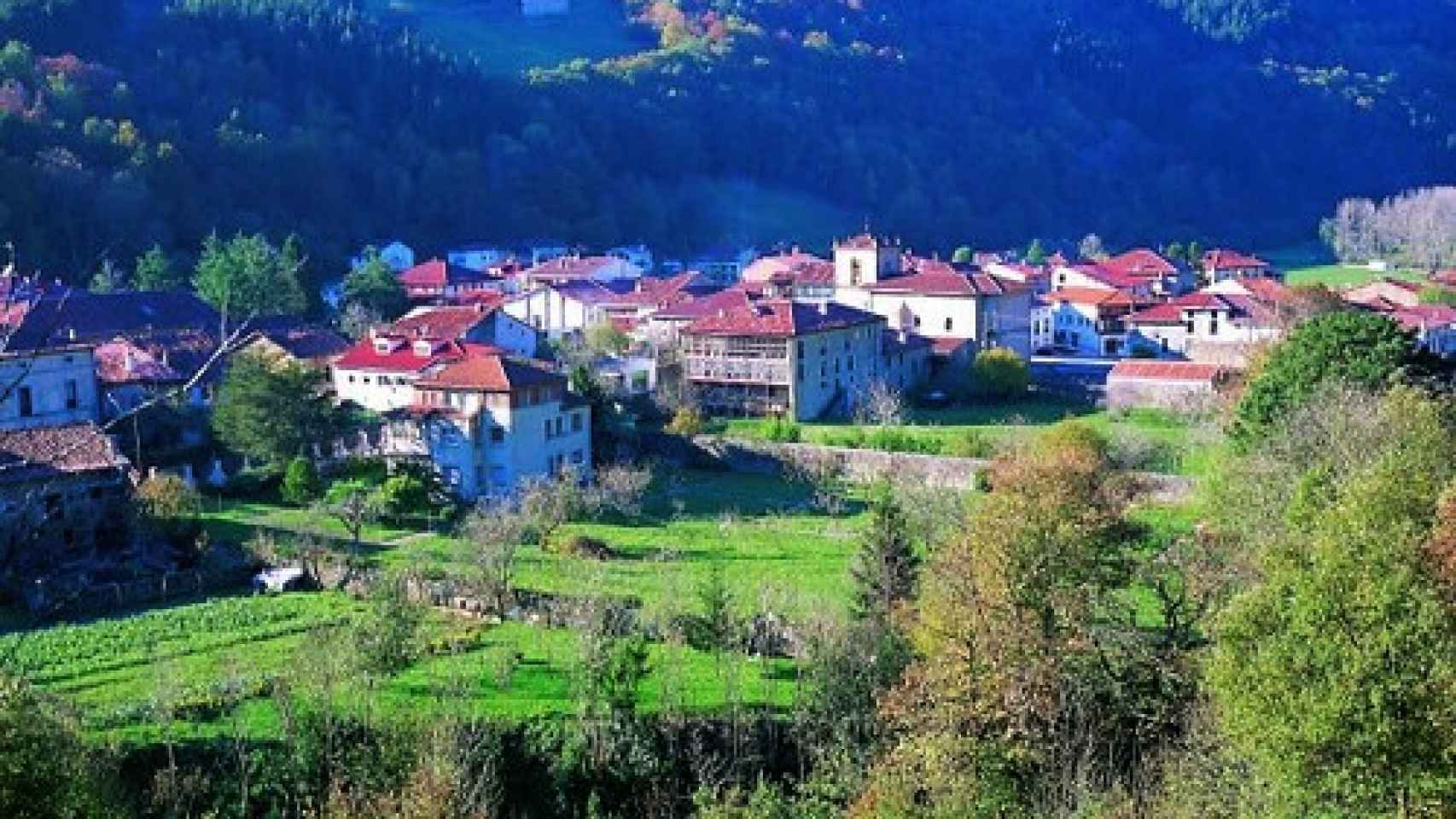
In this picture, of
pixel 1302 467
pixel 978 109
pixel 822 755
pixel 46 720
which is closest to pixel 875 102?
pixel 978 109

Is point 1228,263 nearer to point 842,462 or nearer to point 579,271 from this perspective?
point 579,271

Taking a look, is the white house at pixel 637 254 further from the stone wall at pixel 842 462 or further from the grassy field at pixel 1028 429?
the stone wall at pixel 842 462

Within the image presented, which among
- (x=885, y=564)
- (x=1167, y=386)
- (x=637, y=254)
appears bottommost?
(x=885, y=564)

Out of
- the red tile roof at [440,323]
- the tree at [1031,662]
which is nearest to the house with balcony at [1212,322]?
the red tile roof at [440,323]

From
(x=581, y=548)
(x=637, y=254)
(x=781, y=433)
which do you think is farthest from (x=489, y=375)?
(x=637, y=254)

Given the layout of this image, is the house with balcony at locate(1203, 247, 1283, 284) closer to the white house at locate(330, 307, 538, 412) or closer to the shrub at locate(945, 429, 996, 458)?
the shrub at locate(945, 429, 996, 458)

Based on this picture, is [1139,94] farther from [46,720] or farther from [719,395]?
[46,720]
